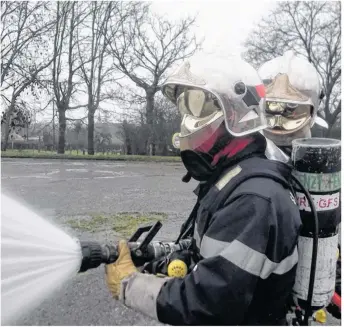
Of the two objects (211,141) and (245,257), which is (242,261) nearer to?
(245,257)

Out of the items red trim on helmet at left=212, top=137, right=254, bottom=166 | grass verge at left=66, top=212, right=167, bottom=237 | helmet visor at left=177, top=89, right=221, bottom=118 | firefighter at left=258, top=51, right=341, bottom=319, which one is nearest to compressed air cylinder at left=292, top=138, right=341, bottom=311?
red trim on helmet at left=212, top=137, right=254, bottom=166

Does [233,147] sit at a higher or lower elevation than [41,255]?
higher

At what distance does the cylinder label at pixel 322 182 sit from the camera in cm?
209

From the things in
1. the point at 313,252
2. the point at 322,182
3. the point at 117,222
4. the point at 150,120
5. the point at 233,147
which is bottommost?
the point at 117,222

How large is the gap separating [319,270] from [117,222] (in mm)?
5741

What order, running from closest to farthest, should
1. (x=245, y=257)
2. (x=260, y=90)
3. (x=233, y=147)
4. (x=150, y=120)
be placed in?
1. (x=245, y=257)
2. (x=233, y=147)
3. (x=260, y=90)
4. (x=150, y=120)

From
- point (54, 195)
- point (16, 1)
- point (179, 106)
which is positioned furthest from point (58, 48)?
point (179, 106)

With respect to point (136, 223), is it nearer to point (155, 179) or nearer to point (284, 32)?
point (155, 179)

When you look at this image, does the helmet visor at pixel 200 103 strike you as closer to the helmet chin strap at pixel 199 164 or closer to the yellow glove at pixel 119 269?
Result: the helmet chin strap at pixel 199 164

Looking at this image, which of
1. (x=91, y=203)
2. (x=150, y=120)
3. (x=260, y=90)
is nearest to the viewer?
(x=260, y=90)

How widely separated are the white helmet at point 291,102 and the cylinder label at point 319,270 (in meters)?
1.34

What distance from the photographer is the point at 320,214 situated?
2.08 m

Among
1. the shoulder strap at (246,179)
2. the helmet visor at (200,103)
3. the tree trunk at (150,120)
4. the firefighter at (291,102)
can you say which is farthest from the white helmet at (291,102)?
the tree trunk at (150,120)

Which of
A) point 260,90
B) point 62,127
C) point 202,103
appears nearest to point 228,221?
point 202,103
